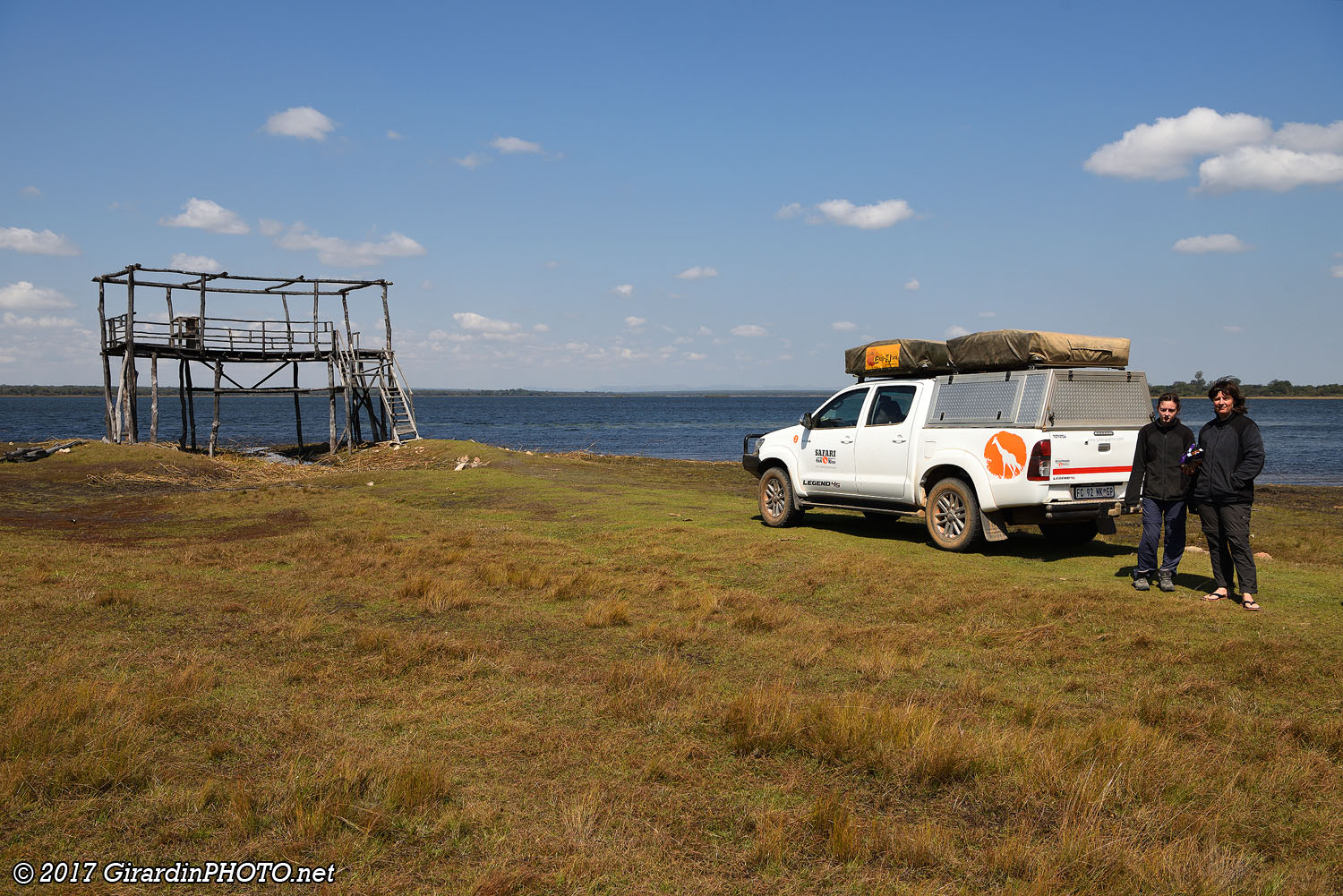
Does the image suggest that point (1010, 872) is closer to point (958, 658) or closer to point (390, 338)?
point (958, 658)

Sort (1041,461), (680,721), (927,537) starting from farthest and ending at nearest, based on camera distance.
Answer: (927,537)
(1041,461)
(680,721)

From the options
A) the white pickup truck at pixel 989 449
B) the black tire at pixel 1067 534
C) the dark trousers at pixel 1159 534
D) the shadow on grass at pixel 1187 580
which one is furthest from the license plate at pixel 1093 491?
the black tire at pixel 1067 534

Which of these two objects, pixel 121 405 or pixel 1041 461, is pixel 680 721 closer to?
pixel 1041 461

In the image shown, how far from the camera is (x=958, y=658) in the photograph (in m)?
7.19

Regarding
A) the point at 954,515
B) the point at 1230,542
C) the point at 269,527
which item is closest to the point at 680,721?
the point at 1230,542

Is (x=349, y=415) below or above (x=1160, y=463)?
above

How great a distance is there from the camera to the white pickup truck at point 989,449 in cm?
1026

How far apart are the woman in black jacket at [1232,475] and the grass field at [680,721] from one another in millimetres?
477

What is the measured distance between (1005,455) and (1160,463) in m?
1.74

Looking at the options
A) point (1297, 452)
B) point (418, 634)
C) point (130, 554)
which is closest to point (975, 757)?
point (418, 634)

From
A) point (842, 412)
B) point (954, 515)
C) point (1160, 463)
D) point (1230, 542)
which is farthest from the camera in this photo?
point (842, 412)

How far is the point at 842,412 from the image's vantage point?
13.1m

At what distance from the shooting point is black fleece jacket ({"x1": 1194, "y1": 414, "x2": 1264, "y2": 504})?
8148 mm

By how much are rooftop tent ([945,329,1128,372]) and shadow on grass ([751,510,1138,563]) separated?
2.18 metres
